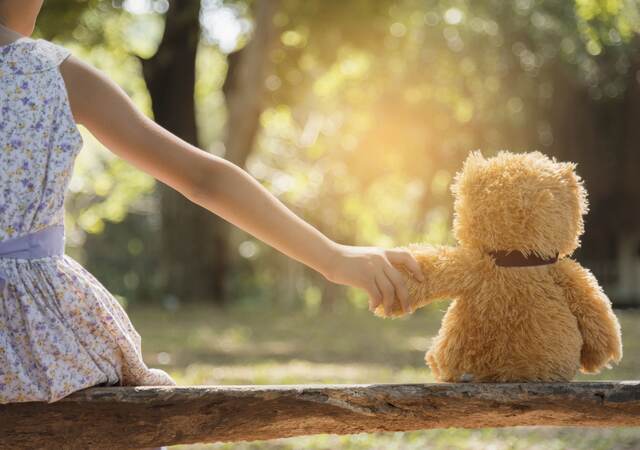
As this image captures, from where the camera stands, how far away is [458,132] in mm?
23969

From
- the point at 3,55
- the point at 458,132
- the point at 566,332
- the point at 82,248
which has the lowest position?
the point at 566,332

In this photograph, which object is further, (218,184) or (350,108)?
(350,108)

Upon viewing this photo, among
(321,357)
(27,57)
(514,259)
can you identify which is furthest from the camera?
(321,357)

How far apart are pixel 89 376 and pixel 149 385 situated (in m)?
0.21

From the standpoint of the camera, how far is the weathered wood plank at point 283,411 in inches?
90.9

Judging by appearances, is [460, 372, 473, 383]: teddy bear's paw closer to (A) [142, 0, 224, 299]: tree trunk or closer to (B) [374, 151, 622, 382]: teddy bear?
(B) [374, 151, 622, 382]: teddy bear

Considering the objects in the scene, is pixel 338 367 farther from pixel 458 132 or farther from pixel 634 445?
pixel 458 132

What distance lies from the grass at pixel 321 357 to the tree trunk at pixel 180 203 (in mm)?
744

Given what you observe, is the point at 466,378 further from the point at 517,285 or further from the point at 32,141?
the point at 32,141

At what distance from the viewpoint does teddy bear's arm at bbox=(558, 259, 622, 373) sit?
2.68 meters

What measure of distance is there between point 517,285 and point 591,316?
240 mm

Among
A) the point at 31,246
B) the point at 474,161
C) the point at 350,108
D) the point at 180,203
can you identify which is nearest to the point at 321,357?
the point at 474,161

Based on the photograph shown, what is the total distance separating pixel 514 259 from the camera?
2664mm

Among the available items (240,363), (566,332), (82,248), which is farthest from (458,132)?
(566,332)
